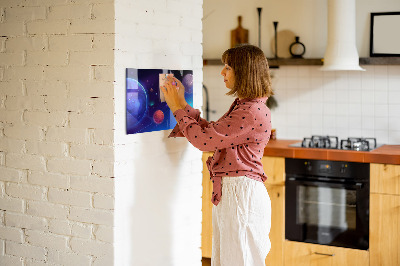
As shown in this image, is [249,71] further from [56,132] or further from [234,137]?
[56,132]

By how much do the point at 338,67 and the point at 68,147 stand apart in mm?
2323

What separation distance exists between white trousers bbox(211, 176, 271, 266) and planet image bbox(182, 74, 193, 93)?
0.56 m

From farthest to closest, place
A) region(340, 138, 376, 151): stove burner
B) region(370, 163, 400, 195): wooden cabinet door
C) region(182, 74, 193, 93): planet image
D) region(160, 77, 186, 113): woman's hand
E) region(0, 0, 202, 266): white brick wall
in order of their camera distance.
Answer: region(340, 138, 376, 151): stove burner < region(370, 163, 400, 195): wooden cabinet door < region(182, 74, 193, 93): planet image < region(160, 77, 186, 113): woman's hand < region(0, 0, 202, 266): white brick wall

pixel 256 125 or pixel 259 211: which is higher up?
pixel 256 125

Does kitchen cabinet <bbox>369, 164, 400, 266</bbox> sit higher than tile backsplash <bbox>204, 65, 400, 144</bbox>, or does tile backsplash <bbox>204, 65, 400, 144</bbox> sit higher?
tile backsplash <bbox>204, 65, 400, 144</bbox>

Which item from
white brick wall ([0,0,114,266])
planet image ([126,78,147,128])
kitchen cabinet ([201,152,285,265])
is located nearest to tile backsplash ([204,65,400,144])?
kitchen cabinet ([201,152,285,265])

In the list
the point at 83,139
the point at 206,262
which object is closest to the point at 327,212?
the point at 206,262

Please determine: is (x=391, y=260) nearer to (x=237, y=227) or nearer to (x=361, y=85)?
(x=361, y=85)

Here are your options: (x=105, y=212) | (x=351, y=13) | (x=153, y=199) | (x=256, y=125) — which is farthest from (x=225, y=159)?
(x=351, y=13)

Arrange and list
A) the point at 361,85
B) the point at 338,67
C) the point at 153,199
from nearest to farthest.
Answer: the point at 153,199 < the point at 338,67 < the point at 361,85

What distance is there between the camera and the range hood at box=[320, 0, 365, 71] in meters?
4.32

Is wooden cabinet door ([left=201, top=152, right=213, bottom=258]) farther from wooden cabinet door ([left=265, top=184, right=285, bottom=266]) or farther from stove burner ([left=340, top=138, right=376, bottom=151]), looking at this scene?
stove burner ([left=340, top=138, right=376, bottom=151])

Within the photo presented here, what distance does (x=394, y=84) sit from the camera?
4.50 m

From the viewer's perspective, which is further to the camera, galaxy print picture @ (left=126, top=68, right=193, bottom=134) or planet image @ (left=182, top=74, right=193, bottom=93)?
planet image @ (left=182, top=74, right=193, bottom=93)
